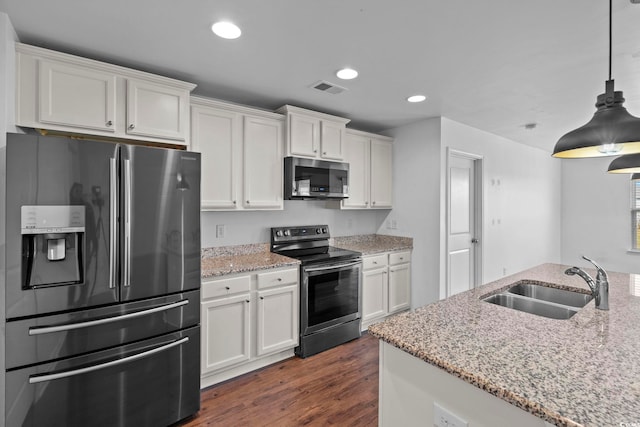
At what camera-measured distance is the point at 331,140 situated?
11.1 ft

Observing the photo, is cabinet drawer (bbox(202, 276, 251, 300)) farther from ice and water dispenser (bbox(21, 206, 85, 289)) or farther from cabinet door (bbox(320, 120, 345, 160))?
cabinet door (bbox(320, 120, 345, 160))

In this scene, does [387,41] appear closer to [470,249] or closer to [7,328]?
[7,328]

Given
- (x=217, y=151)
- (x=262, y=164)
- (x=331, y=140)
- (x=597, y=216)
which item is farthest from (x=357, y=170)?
(x=597, y=216)

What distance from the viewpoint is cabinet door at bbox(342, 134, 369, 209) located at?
3662 millimetres

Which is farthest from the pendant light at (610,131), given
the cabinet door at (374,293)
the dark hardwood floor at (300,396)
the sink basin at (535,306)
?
the cabinet door at (374,293)

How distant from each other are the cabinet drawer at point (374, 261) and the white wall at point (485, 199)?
0.50 meters

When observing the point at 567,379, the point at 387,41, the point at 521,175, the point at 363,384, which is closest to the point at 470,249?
the point at 521,175

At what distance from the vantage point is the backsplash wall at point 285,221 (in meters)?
2.97

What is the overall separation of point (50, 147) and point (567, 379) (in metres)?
2.47

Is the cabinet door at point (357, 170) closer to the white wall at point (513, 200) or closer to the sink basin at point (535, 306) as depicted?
the white wall at point (513, 200)

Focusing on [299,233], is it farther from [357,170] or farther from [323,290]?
[357,170]

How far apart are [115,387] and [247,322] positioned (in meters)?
0.96

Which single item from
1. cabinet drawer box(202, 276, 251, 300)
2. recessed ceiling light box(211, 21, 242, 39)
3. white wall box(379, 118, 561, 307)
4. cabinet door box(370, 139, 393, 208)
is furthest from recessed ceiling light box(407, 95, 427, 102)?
cabinet drawer box(202, 276, 251, 300)

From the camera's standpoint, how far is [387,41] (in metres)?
1.92
